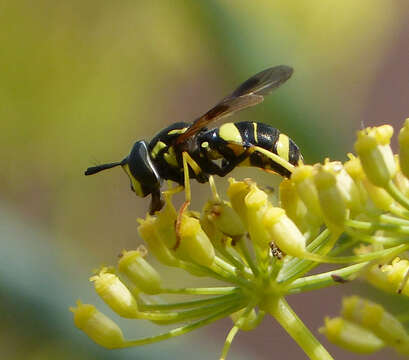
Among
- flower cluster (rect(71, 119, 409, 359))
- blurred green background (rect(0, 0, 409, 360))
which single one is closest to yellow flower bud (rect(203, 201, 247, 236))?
flower cluster (rect(71, 119, 409, 359))

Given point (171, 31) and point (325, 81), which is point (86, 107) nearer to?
point (171, 31)

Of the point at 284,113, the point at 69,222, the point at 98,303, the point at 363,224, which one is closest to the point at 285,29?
the point at 284,113

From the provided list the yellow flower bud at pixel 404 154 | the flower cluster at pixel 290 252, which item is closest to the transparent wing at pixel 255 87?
the flower cluster at pixel 290 252

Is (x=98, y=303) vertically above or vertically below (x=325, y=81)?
below

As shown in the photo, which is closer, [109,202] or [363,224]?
[363,224]

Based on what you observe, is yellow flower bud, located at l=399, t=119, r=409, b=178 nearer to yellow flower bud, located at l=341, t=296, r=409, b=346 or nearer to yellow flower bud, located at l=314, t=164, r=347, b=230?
yellow flower bud, located at l=314, t=164, r=347, b=230

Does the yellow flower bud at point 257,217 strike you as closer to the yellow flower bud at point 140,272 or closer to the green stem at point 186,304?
the green stem at point 186,304
